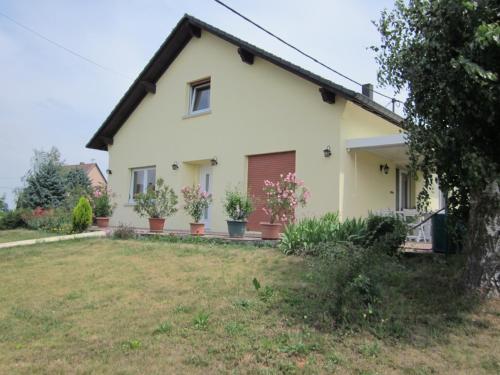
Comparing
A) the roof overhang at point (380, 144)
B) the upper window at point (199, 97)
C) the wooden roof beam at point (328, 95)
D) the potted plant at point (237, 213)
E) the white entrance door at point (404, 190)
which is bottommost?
the potted plant at point (237, 213)

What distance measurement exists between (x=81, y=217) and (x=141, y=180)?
12.5ft

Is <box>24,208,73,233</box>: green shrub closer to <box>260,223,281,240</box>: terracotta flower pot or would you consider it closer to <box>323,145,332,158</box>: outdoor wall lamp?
<box>260,223,281,240</box>: terracotta flower pot

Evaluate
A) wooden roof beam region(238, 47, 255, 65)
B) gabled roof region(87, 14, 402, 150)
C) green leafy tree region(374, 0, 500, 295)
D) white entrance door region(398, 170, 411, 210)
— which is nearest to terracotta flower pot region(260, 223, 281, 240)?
gabled roof region(87, 14, 402, 150)

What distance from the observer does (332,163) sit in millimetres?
10242

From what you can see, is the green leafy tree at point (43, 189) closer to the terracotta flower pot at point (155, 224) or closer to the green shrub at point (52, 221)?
the green shrub at point (52, 221)

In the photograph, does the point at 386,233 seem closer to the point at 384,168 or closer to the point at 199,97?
the point at 384,168

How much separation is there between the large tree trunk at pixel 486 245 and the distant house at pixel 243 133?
16.2 feet

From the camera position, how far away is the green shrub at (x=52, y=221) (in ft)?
45.6

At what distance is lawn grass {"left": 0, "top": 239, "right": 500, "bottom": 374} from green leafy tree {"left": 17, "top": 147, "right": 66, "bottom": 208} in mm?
17950

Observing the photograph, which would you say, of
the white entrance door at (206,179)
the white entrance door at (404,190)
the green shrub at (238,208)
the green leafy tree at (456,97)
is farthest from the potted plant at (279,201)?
the white entrance door at (404,190)

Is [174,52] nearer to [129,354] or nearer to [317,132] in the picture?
[317,132]

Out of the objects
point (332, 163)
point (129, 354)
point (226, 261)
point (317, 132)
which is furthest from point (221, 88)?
point (129, 354)

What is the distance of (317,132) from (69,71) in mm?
10696

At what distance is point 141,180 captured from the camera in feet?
53.5
